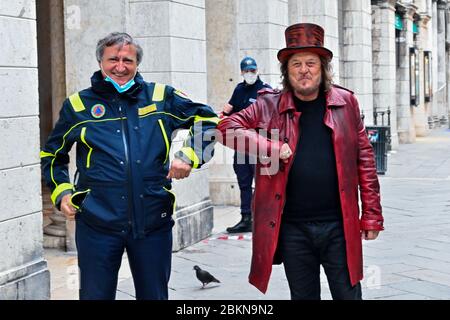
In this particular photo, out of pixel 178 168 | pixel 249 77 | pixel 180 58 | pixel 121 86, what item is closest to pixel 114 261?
pixel 178 168

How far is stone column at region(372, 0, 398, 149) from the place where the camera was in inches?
922

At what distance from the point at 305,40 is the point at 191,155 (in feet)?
2.75

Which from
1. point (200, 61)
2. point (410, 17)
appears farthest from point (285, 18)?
point (410, 17)

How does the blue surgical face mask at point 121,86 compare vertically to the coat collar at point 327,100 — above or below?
above

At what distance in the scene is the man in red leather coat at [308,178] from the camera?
4414mm

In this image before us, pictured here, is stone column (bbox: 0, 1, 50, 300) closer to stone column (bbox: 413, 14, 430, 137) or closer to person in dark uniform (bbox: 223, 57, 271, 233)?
person in dark uniform (bbox: 223, 57, 271, 233)

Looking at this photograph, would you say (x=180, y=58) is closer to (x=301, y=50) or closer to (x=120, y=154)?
(x=301, y=50)

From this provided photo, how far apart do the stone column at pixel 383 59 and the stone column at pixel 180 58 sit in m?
14.4

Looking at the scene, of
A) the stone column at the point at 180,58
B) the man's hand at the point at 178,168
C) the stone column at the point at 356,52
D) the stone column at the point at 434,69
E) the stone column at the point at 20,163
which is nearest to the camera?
the man's hand at the point at 178,168

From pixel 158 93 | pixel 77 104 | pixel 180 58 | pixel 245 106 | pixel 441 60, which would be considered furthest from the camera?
pixel 441 60

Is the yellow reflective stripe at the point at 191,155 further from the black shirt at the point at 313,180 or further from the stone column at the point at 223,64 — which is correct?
the stone column at the point at 223,64

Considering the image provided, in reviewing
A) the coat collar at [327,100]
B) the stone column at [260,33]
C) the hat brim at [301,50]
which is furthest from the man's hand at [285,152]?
the stone column at [260,33]

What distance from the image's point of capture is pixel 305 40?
443 cm
